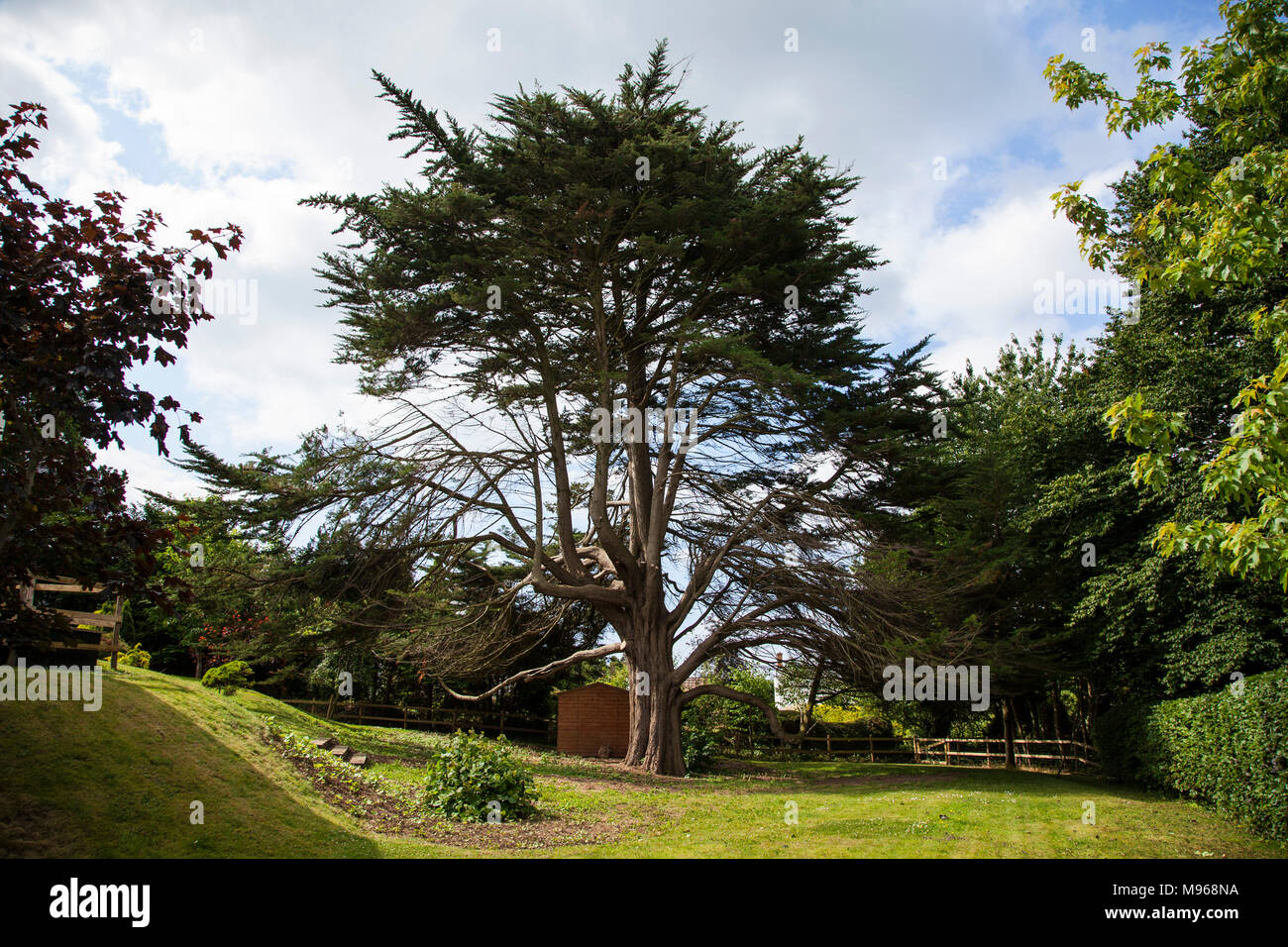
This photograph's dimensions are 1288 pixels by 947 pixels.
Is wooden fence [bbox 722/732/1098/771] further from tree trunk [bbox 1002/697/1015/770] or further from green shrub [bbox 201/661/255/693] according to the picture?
green shrub [bbox 201/661/255/693]

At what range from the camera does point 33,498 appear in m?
6.38

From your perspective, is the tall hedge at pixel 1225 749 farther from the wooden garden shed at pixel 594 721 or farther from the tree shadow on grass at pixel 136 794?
the wooden garden shed at pixel 594 721

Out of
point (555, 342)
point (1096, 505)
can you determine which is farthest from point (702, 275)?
point (1096, 505)

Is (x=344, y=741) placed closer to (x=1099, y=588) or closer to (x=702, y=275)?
(x=702, y=275)

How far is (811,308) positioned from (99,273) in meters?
14.0

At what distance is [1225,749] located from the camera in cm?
1230

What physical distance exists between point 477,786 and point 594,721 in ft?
46.3

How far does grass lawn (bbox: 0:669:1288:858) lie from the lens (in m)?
7.12

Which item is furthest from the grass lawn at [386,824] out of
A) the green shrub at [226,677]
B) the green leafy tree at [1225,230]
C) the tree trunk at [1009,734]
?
the tree trunk at [1009,734]

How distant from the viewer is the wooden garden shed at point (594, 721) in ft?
79.3

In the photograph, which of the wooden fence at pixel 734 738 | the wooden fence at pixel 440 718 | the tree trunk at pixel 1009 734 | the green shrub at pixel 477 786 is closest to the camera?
the green shrub at pixel 477 786

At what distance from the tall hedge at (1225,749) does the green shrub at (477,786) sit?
1047 centimetres

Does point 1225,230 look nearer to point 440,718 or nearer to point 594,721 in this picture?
point 594,721

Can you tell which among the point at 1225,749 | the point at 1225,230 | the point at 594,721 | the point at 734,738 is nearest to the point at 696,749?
the point at 594,721
